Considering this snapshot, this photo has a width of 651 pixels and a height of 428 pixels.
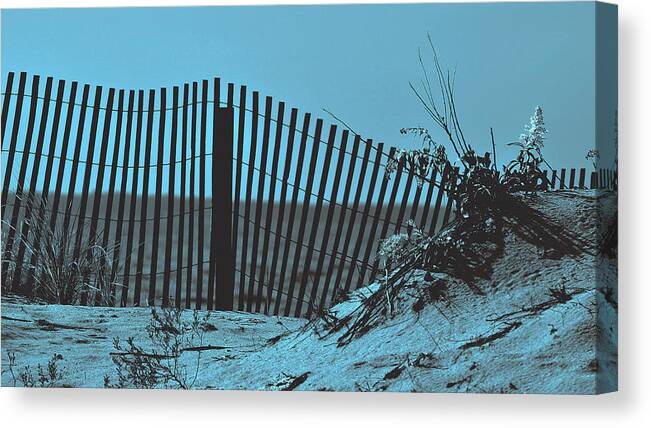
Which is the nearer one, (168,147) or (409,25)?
(409,25)

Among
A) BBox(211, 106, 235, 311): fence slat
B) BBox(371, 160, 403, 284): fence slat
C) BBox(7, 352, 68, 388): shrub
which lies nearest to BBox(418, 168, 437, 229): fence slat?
BBox(371, 160, 403, 284): fence slat

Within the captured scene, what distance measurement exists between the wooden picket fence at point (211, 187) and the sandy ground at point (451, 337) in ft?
0.70

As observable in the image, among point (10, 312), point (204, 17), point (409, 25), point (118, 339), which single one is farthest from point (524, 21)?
point (10, 312)

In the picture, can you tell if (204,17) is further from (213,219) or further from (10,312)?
(10,312)

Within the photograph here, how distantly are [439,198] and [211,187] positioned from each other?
4.39ft

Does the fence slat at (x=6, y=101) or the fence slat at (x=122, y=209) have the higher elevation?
the fence slat at (x=6, y=101)

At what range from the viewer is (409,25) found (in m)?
6.43

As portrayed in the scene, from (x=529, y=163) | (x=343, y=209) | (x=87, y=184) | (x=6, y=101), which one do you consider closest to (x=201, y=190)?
(x=87, y=184)

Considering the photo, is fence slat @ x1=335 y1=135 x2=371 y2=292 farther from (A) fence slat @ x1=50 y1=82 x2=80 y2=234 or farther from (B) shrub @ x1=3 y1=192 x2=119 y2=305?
(A) fence slat @ x1=50 y1=82 x2=80 y2=234

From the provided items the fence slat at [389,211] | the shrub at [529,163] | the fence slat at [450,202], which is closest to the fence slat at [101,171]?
the fence slat at [389,211]

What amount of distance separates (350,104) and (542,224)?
126cm

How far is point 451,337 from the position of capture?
6.32 meters

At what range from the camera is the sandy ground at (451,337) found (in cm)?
621

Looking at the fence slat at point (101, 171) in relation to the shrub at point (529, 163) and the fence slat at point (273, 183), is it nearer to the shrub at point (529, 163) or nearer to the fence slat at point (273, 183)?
the fence slat at point (273, 183)
